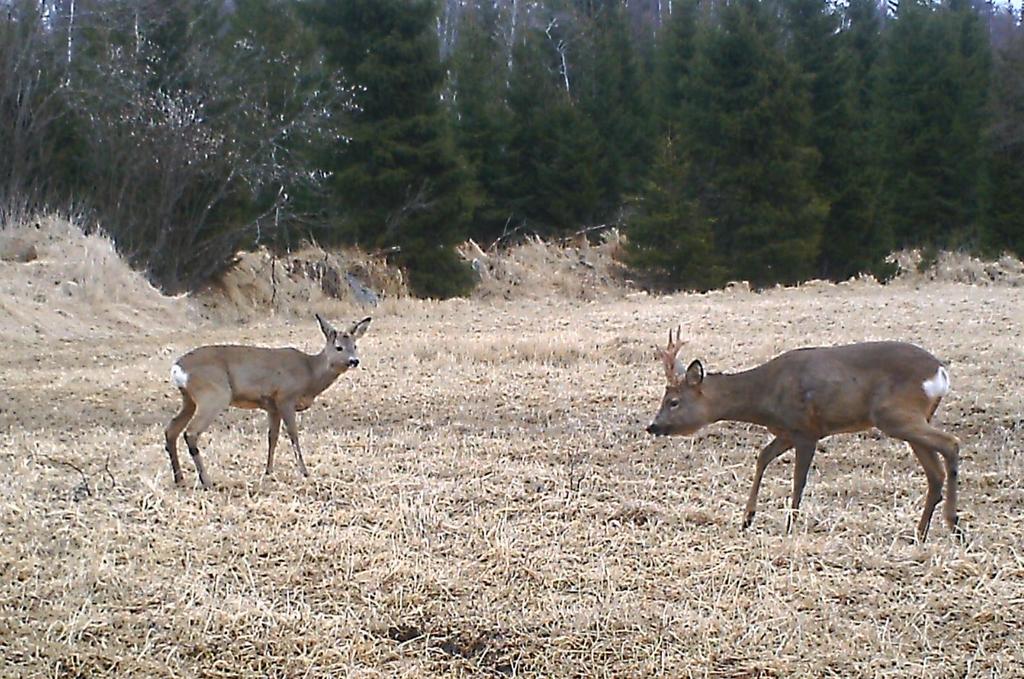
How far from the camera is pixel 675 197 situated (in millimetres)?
26328

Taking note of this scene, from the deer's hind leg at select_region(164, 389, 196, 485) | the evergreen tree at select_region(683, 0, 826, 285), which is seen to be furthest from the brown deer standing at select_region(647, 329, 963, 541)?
the evergreen tree at select_region(683, 0, 826, 285)

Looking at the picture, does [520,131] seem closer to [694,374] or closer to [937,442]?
[694,374]

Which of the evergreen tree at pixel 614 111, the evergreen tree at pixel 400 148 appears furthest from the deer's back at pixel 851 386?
the evergreen tree at pixel 614 111

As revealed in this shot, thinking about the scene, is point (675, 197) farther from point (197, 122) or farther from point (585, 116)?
point (197, 122)

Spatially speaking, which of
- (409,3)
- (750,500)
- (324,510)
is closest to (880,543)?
(750,500)

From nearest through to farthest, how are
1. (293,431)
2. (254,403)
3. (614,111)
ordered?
(293,431)
(254,403)
(614,111)

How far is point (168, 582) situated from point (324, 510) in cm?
135

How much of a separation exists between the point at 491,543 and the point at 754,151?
22781 millimetres

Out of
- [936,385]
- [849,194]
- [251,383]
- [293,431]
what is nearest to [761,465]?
[936,385]

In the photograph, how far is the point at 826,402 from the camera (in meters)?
6.60

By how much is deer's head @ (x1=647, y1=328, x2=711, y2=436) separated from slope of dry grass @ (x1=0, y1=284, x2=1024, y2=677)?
1.18 ft

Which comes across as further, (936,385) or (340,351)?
(340,351)

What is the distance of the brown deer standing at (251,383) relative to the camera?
24.2 ft

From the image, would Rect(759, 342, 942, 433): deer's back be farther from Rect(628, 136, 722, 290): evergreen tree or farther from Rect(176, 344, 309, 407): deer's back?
Rect(628, 136, 722, 290): evergreen tree
